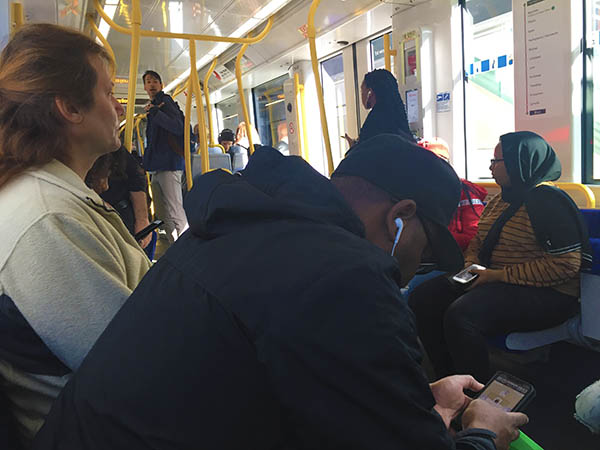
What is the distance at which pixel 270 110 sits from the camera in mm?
9719

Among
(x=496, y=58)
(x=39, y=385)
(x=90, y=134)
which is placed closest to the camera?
(x=39, y=385)

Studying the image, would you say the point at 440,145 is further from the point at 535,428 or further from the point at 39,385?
the point at 39,385

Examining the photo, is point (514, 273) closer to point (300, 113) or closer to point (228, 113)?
point (300, 113)

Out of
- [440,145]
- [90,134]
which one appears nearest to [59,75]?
[90,134]

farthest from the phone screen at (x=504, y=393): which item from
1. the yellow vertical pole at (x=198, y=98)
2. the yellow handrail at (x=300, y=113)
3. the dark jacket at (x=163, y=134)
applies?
the yellow handrail at (x=300, y=113)

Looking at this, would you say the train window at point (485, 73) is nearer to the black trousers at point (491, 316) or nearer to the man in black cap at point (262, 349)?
the black trousers at point (491, 316)

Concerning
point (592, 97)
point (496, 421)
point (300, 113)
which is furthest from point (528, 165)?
point (300, 113)

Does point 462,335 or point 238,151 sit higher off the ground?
point 238,151

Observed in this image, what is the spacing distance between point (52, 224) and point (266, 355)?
0.70 meters

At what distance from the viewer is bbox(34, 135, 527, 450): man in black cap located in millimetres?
621

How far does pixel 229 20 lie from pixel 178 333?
15.2 ft

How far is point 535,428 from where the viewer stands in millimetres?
2186

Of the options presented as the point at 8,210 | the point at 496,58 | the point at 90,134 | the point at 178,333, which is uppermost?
the point at 496,58

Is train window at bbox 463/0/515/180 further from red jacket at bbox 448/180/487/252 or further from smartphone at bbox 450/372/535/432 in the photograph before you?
smartphone at bbox 450/372/535/432
